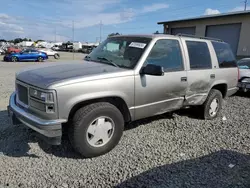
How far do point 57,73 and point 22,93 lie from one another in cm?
66

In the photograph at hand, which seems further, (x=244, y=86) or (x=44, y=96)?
(x=244, y=86)

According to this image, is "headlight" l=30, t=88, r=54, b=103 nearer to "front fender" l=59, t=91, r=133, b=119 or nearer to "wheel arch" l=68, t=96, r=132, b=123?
"front fender" l=59, t=91, r=133, b=119

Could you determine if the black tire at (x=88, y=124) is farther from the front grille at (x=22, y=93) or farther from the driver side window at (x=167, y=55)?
the driver side window at (x=167, y=55)

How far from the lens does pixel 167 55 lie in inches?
152

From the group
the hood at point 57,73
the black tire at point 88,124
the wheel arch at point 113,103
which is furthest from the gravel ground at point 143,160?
the hood at point 57,73

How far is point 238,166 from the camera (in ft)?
10.2

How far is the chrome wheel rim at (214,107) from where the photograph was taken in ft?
16.4

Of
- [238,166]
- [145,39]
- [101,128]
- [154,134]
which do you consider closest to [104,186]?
[101,128]

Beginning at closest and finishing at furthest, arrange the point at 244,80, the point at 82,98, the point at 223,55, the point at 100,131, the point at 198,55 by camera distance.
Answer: the point at 82,98
the point at 100,131
the point at 198,55
the point at 223,55
the point at 244,80

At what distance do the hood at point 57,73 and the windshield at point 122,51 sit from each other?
24cm

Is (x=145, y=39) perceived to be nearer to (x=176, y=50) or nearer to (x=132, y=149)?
(x=176, y=50)


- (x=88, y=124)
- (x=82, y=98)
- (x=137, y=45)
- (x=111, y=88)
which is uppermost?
(x=137, y=45)

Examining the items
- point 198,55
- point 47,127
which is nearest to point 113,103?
point 47,127

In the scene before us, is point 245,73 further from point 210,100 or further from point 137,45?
point 137,45
